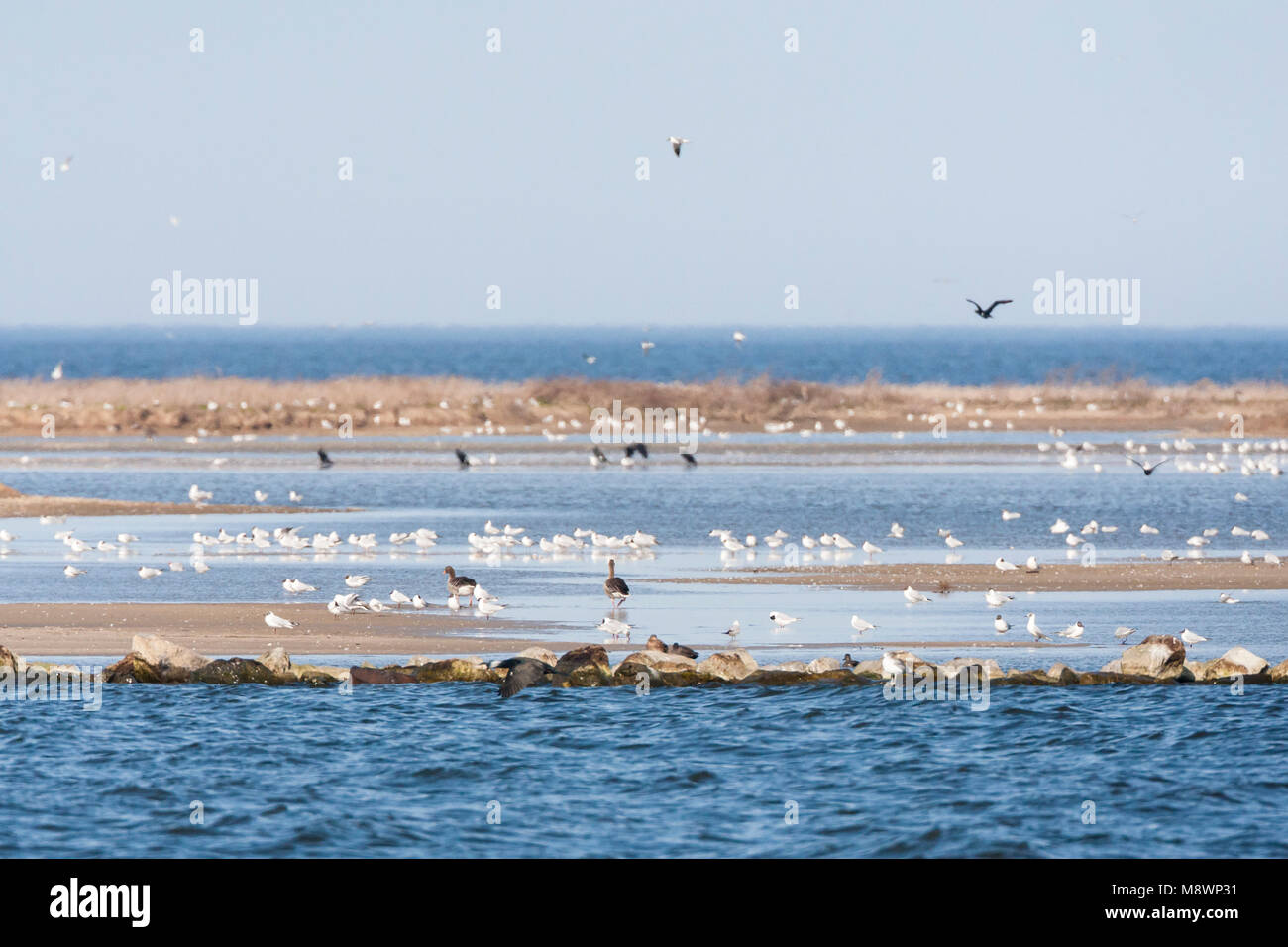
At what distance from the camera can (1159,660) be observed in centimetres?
1783

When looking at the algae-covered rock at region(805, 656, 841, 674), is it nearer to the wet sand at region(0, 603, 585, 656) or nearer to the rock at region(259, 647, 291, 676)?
the wet sand at region(0, 603, 585, 656)

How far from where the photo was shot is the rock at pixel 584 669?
1777 centimetres

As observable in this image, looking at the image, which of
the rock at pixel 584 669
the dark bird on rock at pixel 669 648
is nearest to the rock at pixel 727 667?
the dark bird on rock at pixel 669 648

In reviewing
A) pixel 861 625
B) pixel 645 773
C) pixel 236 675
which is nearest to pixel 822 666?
pixel 861 625

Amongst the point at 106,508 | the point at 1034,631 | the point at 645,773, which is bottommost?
the point at 645,773

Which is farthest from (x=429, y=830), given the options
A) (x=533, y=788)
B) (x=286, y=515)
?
(x=286, y=515)

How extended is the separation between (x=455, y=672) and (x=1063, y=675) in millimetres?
5899

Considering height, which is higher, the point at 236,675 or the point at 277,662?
the point at 277,662

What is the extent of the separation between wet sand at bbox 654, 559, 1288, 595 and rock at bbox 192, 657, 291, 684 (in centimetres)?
857

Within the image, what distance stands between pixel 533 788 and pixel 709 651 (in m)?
5.36

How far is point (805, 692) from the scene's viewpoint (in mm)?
17438

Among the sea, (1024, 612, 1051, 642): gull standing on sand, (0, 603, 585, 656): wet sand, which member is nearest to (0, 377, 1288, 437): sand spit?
the sea

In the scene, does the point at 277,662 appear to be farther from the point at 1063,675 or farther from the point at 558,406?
the point at 558,406
